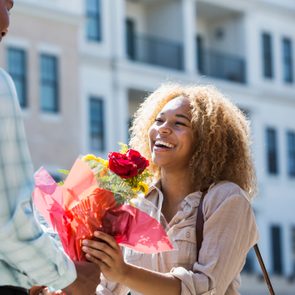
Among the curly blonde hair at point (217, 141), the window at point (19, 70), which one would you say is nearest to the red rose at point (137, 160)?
the curly blonde hair at point (217, 141)

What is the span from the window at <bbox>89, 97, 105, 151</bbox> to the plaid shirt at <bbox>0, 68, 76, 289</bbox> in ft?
102

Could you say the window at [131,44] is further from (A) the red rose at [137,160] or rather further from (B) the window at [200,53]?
(A) the red rose at [137,160]

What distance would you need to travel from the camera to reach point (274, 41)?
43.2m

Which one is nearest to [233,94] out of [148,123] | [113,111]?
[113,111]

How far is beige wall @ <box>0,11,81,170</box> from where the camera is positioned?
32.5 meters

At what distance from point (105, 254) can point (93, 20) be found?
32456 mm

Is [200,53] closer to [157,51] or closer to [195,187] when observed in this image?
[157,51]

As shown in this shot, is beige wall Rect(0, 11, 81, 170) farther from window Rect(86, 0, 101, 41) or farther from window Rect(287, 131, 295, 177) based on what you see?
window Rect(287, 131, 295, 177)

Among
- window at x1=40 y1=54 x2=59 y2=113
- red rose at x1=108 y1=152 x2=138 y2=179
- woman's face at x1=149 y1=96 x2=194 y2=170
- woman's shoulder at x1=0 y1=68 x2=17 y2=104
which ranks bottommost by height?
red rose at x1=108 y1=152 x2=138 y2=179

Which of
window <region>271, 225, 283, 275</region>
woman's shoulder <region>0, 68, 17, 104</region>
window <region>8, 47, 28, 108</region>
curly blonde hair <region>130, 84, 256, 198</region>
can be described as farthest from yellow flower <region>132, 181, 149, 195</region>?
window <region>271, 225, 283, 275</region>

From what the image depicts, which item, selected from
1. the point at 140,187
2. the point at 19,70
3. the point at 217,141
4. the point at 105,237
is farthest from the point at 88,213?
the point at 19,70

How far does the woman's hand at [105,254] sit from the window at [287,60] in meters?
39.1

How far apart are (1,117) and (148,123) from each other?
2.10 meters

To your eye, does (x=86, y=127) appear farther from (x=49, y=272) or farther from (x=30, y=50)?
(x=49, y=272)
